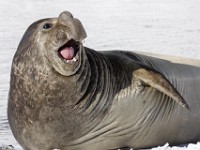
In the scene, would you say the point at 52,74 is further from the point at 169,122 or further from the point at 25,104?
the point at 169,122

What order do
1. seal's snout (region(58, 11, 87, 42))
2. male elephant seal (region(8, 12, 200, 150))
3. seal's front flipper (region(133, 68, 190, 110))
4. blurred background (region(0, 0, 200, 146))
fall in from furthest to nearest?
blurred background (region(0, 0, 200, 146)), seal's front flipper (region(133, 68, 190, 110)), male elephant seal (region(8, 12, 200, 150)), seal's snout (region(58, 11, 87, 42))

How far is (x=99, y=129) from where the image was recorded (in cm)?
559

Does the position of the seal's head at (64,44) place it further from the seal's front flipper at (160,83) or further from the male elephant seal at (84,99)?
the seal's front flipper at (160,83)

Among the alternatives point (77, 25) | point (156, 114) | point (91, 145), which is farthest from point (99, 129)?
point (77, 25)

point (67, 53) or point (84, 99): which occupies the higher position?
point (67, 53)

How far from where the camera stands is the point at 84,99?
5.45m

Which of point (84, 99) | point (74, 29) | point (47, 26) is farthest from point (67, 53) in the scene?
point (84, 99)

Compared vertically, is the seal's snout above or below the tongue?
above

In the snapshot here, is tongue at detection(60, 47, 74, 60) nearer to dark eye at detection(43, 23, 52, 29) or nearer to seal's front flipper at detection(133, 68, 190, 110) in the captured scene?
dark eye at detection(43, 23, 52, 29)

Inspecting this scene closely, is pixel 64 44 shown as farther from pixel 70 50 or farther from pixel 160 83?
pixel 160 83

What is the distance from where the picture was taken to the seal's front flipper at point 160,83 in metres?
5.68

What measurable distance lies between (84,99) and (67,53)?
1.73ft

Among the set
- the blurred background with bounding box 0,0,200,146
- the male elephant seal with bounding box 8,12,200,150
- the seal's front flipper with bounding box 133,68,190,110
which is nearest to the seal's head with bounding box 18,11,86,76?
the male elephant seal with bounding box 8,12,200,150

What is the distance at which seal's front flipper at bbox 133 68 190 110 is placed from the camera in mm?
5684
